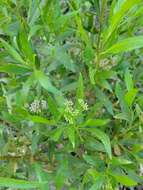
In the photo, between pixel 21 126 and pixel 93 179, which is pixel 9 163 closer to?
pixel 21 126

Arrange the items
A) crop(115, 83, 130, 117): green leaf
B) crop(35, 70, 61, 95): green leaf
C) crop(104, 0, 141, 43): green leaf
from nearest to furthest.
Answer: crop(104, 0, 141, 43): green leaf < crop(35, 70, 61, 95): green leaf < crop(115, 83, 130, 117): green leaf

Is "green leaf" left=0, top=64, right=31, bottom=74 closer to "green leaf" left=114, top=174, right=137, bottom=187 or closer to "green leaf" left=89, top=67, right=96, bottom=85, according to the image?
"green leaf" left=89, top=67, right=96, bottom=85

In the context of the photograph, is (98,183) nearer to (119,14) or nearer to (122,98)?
(122,98)

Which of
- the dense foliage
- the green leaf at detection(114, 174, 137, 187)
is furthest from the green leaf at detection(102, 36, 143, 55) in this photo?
the green leaf at detection(114, 174, 137, 187)

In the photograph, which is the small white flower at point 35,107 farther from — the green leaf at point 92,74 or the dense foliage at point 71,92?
the green leaf at point 92,74

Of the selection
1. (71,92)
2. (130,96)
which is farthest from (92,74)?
(71,92)

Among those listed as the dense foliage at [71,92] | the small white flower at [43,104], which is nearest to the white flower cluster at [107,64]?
the dense foliage at [71,92]

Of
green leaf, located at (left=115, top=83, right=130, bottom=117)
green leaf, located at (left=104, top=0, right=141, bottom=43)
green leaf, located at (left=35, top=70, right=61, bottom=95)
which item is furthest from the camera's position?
green leaf, located at (left=115, top=83, right=130, bottom=117)

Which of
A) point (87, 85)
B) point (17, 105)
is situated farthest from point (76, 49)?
point (17, 105)

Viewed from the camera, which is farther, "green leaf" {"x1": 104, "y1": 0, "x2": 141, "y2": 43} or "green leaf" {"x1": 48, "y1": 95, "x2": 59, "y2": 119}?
"green leaf" {"x1": 48, "y1": 95, "x2": 59, "y2": 119}

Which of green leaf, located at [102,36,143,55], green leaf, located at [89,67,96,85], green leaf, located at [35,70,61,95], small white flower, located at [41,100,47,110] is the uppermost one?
green leaf, located at [102,36,143,55]
